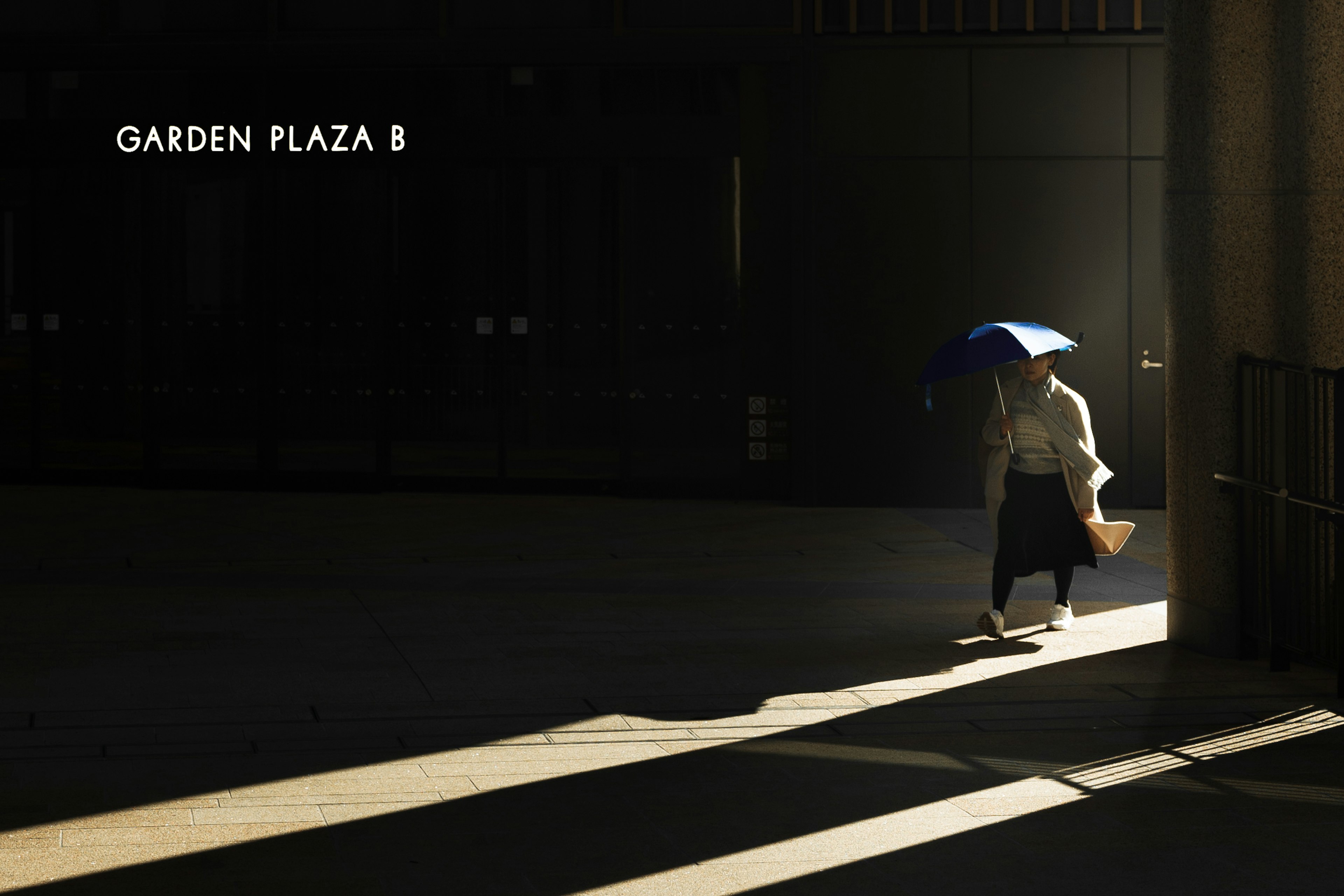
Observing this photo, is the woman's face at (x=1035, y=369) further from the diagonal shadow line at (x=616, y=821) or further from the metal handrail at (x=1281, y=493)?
the diagonal shadow line at (x=616, y=821)

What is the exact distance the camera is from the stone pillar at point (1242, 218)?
27.1 ft

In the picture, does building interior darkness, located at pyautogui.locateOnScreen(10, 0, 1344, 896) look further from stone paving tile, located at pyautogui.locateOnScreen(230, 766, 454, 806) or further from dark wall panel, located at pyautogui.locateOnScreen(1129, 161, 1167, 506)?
stone paving tile, located at pyautogui.locateOnScreen(230, 766, 454, 806)

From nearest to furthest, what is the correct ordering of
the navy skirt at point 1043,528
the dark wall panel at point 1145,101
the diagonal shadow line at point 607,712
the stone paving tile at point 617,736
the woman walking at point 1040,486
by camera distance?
the diagonal shadow line at point 607,712 < the stone paving tile at point 617,736 < the woman walking at point 1040,486 < the navy skirt at point 1043,528 < the dark wall panel at point 1145,101

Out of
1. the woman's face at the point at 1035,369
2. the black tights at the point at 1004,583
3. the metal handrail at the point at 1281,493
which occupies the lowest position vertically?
the black tights at the point at 1004,583

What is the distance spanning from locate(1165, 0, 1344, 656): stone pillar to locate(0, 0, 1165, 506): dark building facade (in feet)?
20.2

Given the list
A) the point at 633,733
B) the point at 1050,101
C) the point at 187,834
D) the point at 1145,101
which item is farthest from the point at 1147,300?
the point at 187,834

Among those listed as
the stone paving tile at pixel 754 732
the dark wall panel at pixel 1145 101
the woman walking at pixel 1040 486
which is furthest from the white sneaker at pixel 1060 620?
the dark wall panel at pixel 1145 101

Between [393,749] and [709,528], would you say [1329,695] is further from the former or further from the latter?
[709,528]

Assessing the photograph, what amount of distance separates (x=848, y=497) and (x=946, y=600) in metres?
4.88

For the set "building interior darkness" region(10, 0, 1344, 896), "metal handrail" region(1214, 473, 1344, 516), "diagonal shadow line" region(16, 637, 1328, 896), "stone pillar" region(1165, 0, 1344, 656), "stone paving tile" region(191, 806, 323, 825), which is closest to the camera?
"diagonal shadow line" region(16, 637, 1328, 896)

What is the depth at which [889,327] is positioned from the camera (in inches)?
584

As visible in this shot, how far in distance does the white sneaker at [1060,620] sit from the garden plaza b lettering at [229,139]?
874 centimetres

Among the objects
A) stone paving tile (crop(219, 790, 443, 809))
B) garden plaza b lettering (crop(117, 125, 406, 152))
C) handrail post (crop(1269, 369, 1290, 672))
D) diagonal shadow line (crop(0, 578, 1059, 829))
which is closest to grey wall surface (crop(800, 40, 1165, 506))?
garden plaza b lettering (crop(117, 125, 406, 152))

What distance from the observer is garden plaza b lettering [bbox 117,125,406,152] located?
51.3 ft
